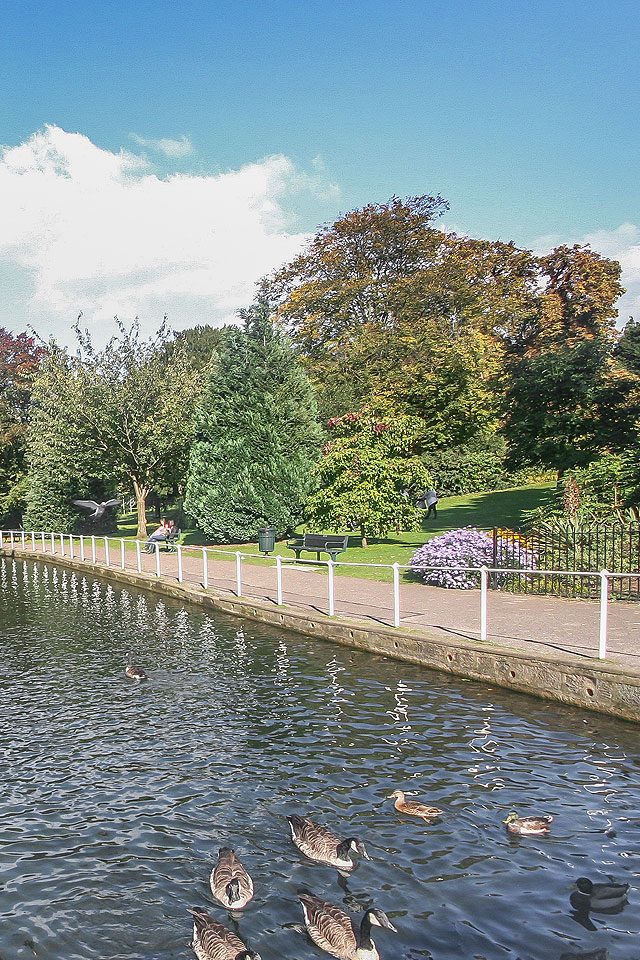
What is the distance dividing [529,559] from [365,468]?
8678 millimetres

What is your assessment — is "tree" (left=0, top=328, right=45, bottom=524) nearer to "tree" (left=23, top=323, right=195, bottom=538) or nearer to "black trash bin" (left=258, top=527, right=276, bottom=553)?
"tree" (left=23, top=323, right=195, bottom=538)

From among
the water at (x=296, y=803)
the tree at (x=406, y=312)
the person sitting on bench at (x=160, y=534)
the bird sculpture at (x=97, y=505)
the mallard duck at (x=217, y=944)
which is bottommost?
the water at (x=296, y=803)

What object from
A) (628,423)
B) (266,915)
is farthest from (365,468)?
(266,915)

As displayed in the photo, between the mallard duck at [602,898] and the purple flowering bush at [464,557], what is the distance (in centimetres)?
1020

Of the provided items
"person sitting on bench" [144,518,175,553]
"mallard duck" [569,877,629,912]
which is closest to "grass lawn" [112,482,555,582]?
"person sitting on bench" [144,518,175,553]

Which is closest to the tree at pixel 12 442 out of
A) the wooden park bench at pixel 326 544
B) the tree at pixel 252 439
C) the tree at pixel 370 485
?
the tree at pixel 252 439

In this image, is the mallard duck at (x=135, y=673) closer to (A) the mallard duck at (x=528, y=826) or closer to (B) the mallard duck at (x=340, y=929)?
(A) the mallard duck at (x=528, y=826)

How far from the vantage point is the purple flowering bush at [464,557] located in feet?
52.0

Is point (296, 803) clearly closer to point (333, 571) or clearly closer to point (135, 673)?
point (135, 673)

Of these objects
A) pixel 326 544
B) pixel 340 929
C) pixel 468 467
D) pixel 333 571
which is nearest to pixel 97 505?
pixel 468 467

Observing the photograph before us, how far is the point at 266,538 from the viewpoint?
2578 centimetres

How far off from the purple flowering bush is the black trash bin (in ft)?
29.1

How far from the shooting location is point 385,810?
22.0ft

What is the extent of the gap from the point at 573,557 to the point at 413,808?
9.68m
